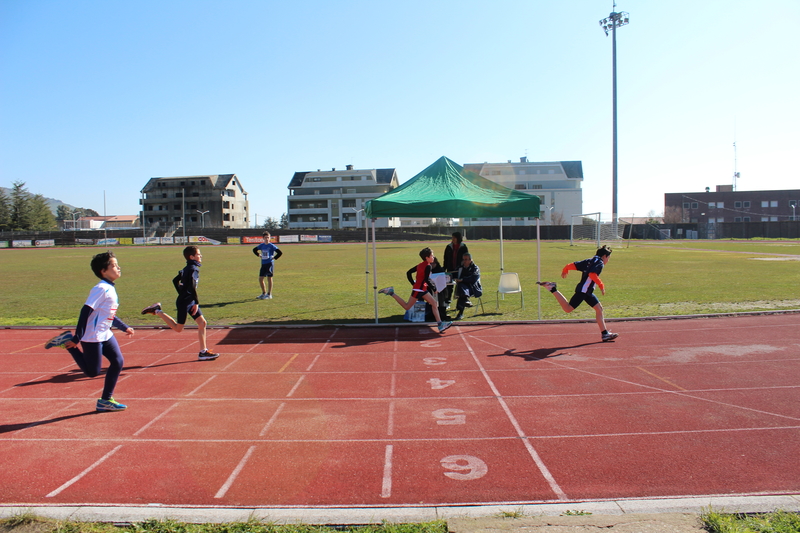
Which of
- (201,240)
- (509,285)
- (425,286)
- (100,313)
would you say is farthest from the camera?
(201,240)

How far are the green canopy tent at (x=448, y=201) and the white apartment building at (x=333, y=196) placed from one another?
81.6m

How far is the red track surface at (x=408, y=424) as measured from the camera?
413 cm

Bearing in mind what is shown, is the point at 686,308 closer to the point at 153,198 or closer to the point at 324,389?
the point at 324,389

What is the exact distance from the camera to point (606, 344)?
8.92 m

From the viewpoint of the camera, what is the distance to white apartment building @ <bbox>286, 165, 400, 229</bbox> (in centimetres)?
9494

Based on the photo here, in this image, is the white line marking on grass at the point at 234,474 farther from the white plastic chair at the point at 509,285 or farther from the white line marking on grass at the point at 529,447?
the white plastic chair at the point at 509,285

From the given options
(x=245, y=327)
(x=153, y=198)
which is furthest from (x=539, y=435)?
(x=153, y=198)

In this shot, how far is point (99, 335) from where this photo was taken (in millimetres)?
5621

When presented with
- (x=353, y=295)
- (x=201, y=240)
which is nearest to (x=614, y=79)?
(x=353, y=295)

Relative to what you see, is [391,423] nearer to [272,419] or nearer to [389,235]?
[272,419]

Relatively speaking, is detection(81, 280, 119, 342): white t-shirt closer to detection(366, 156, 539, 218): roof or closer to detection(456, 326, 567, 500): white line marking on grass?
detection(456, 326, 567, 500): white line marking on grass

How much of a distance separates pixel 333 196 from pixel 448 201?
8618 cm

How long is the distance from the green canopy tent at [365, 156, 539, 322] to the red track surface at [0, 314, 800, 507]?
3.24 meters

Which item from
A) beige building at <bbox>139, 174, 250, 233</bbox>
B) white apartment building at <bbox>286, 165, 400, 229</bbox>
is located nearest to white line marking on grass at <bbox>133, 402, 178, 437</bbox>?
white apartment building at <bbox>286, 165, 400, 229</bbox>
